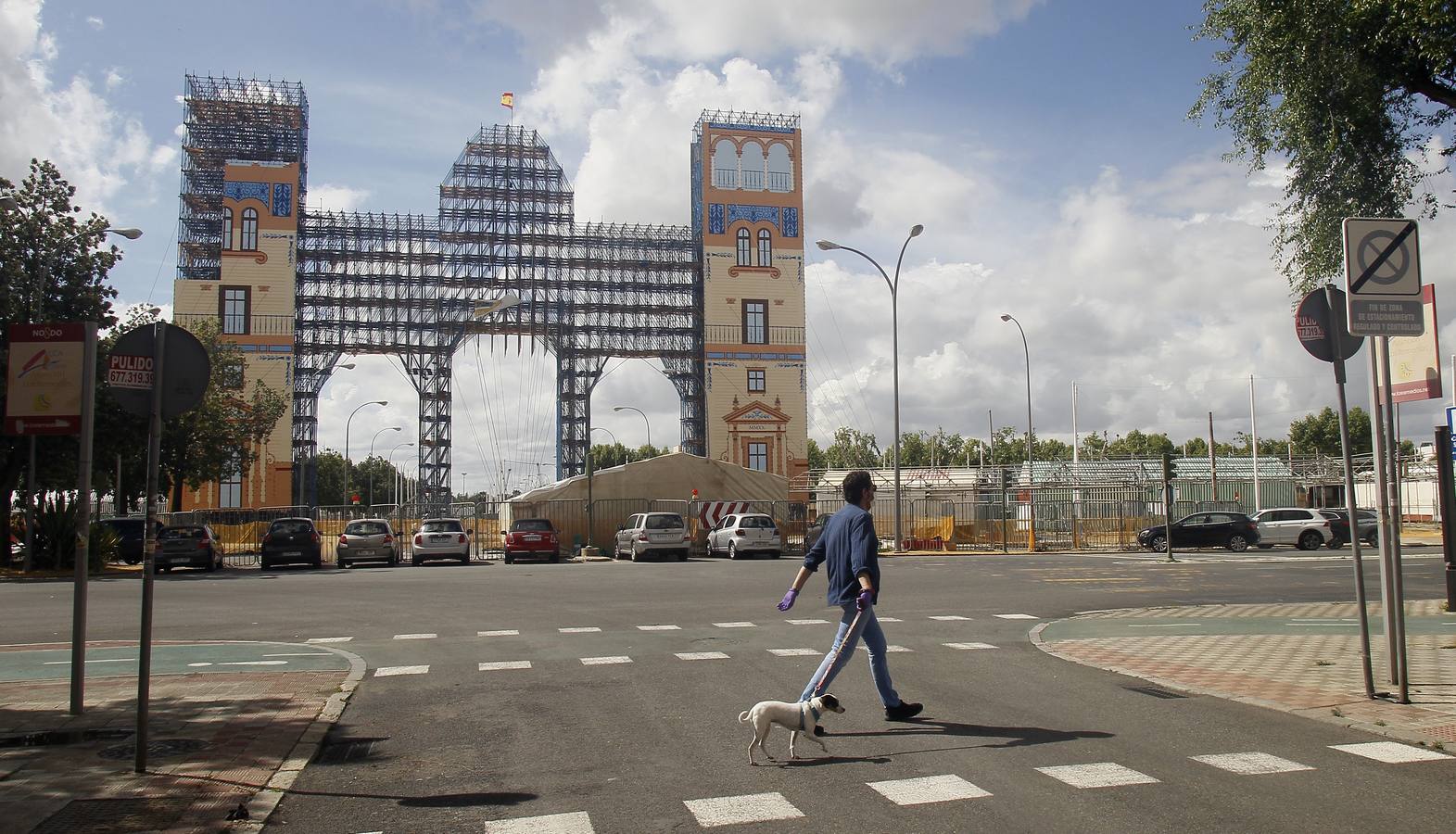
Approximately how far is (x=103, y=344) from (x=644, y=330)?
112 ft

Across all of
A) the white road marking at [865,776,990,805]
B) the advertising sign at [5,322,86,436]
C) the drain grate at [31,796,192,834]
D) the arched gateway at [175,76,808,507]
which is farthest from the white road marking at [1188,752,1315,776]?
the arched gateway at [175,76,808,507]

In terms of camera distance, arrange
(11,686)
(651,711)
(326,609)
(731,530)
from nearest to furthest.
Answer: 1. (651,711)
2. (11,686)
3. (326,609)
4. (731,530)

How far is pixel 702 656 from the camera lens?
10.5 metres

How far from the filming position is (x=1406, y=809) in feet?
16.8

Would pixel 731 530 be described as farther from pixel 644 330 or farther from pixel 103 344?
pixel 644 330

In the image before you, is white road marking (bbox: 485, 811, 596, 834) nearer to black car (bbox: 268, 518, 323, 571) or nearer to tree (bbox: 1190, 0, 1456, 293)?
tree (bbox: 1190, 0, 1456, 293)

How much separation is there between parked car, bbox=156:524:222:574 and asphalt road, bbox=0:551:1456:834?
570 inches

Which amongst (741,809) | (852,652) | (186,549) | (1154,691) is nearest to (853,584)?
(852,652)

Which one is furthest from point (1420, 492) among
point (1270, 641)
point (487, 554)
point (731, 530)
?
point (1270, 641)

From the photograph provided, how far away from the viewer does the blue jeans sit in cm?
689

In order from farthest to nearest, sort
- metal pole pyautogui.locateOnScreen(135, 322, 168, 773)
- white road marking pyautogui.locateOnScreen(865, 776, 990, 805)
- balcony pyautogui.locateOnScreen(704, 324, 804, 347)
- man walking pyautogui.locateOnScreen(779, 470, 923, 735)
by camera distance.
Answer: balcony pyautogui.locateOnScreen(704, 324, 804, 347), man walking pyautogui.locateOnScreen(779, 470, 923, 735), metal pole pyautogui.locateOnScreen(135, 322, 168, 773), white road marking pyautogui.locateOnScreen(865, 776, 990, 805)

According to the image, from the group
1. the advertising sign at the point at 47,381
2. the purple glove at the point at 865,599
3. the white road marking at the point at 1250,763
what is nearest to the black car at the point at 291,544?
the advertising sign at the point at 47,381

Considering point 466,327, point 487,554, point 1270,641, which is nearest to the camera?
point 1270,641

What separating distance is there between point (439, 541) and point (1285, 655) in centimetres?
2609
